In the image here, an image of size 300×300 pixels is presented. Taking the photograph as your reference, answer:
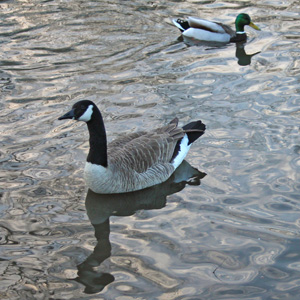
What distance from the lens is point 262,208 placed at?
26.5 ft

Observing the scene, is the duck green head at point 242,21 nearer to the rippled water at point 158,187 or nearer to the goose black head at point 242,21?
the goose black head at point 242,21

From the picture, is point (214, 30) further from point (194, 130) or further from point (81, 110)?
point (81, 110)

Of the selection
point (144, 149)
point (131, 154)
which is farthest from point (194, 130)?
point (131, 154)

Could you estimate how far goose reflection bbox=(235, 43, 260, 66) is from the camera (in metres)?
13.3

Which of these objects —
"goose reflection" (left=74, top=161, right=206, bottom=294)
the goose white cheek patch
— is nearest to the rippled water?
"goose reflection" (left=74, top=161, right=206, bottom=294)

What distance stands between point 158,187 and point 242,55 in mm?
5921

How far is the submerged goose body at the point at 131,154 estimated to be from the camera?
8234 mm

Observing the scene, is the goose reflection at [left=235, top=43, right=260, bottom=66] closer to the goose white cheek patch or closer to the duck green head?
the duck green head

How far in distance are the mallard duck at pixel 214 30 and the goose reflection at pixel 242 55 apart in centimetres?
30

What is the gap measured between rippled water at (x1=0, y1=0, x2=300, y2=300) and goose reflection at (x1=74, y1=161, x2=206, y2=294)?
3 centimetres

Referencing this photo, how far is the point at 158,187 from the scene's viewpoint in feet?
29.6

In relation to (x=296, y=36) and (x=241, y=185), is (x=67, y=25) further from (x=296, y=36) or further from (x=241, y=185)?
(x=241, y=185)

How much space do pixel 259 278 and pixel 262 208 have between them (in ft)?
5.11

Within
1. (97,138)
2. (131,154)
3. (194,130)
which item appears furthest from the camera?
(194,130)
